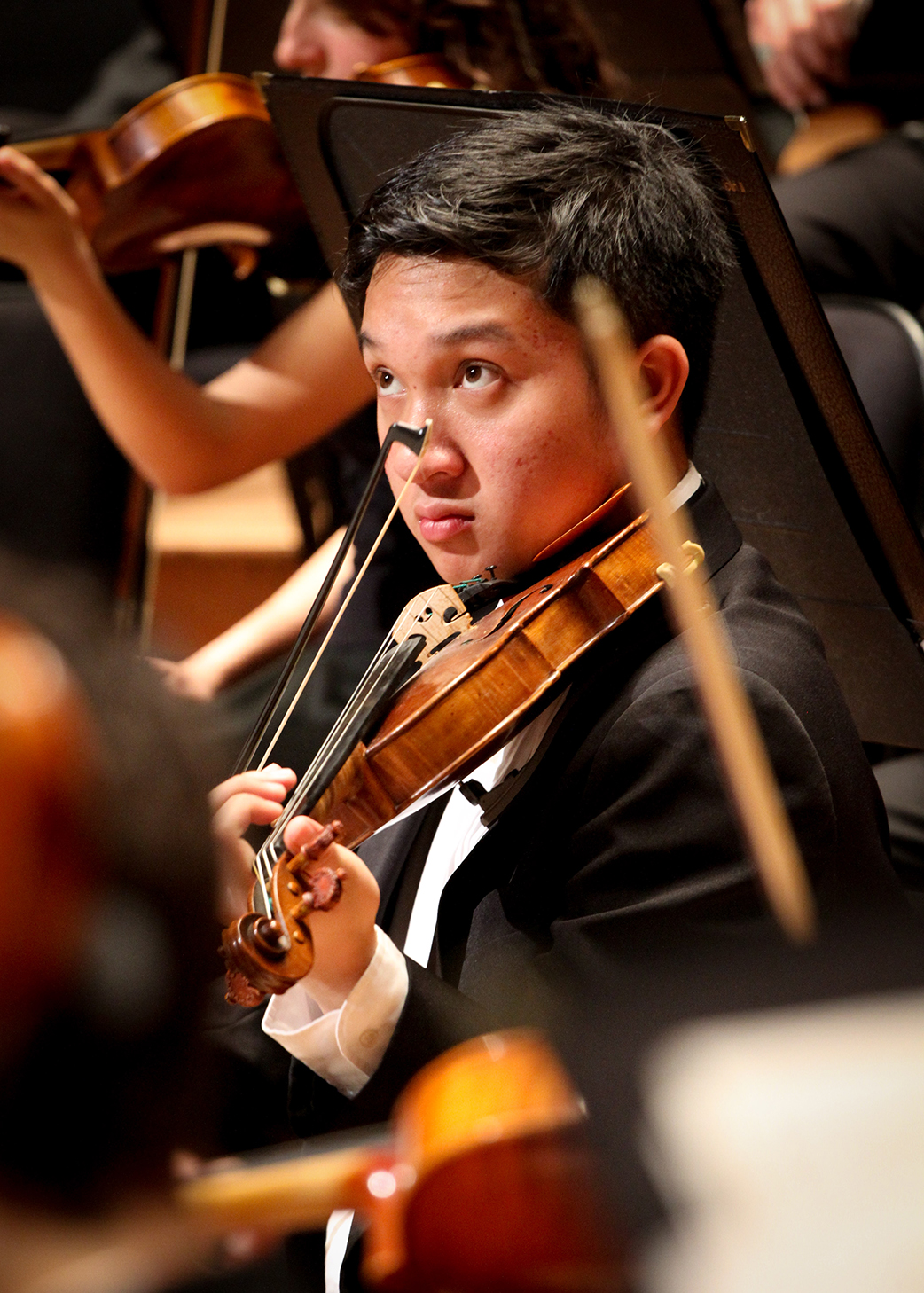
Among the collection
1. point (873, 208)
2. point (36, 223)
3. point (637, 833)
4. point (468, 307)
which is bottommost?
point (873, 208)

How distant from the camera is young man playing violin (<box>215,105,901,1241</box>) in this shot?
0.73 metres

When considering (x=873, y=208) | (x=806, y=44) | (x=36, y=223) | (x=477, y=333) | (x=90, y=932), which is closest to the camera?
(x=90, y=932)

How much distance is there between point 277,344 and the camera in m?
1.50

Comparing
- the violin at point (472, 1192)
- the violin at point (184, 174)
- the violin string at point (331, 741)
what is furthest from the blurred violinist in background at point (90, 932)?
the violin at point (184, 174)

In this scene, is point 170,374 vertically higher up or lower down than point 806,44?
higher up

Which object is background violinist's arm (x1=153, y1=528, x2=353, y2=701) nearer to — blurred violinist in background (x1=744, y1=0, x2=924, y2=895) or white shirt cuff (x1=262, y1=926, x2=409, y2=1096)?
blurred violinist in background (x1=744, y1=0, x2=924, y2=895)

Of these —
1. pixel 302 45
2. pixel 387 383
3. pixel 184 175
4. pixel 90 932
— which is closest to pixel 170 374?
pixel 184 175

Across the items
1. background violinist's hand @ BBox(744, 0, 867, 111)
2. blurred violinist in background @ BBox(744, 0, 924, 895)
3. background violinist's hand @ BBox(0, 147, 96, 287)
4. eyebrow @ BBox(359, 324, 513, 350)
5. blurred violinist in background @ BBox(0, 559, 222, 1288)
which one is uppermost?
background violinist's hand @ BBox(0, 147, 96, 287)

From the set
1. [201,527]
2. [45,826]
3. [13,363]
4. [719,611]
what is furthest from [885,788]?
[201,527]

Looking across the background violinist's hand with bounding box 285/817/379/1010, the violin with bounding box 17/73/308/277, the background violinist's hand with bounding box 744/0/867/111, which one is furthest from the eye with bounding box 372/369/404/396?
the background violinist's hand with bounding box 744/0/867/111

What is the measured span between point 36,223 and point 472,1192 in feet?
4.12

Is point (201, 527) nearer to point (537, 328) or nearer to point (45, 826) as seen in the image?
point (537, 328)

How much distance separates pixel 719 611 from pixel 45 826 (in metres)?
0.56

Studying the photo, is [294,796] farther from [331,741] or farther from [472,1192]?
[472,1192]
